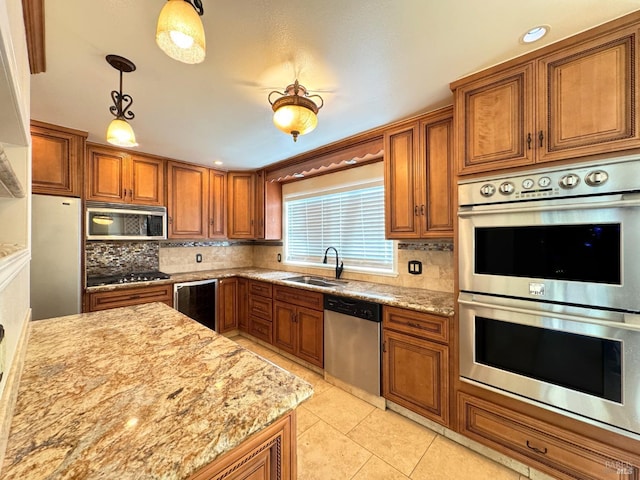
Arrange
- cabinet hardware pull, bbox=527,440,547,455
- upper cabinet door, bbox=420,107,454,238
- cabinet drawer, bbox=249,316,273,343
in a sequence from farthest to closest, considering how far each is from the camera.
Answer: cabinet drawer, bbox=249,316,273,343 < upper cabinet door, bbox=420,107,454,238 < cabinet hardware pull, bbox=527,440,547,455

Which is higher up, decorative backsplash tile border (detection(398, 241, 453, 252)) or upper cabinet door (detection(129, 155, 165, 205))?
upper cabinet door (detection(129, 155, 165, 205))

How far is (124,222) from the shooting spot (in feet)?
9.90

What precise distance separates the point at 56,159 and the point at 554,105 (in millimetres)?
3908

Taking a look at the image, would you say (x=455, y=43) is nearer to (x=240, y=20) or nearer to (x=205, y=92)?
(x=240, y=20)

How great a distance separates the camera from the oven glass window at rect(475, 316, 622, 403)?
1.29 metres

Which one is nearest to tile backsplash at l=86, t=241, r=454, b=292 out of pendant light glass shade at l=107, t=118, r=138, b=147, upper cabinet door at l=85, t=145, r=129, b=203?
upper cabinet door at l=85, t=145, r=129, b=203

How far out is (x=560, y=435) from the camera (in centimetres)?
140

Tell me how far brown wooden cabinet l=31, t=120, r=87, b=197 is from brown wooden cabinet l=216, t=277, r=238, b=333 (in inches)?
72.1

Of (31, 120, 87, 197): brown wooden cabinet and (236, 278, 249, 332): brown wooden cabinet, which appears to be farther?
(236, 278, 249, 332): brown wooden cabinet

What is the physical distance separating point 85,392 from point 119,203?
2807mm

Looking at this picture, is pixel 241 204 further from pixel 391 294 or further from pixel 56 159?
pixel 391 294

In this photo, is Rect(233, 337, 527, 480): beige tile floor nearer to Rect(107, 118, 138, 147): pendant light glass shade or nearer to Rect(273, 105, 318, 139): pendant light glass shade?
Rect(273, 105, 318, 139): pendant light glass shade

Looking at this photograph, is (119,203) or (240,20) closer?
(240,20)

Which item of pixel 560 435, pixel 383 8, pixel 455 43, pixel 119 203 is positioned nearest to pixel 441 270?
pixel 560 435
